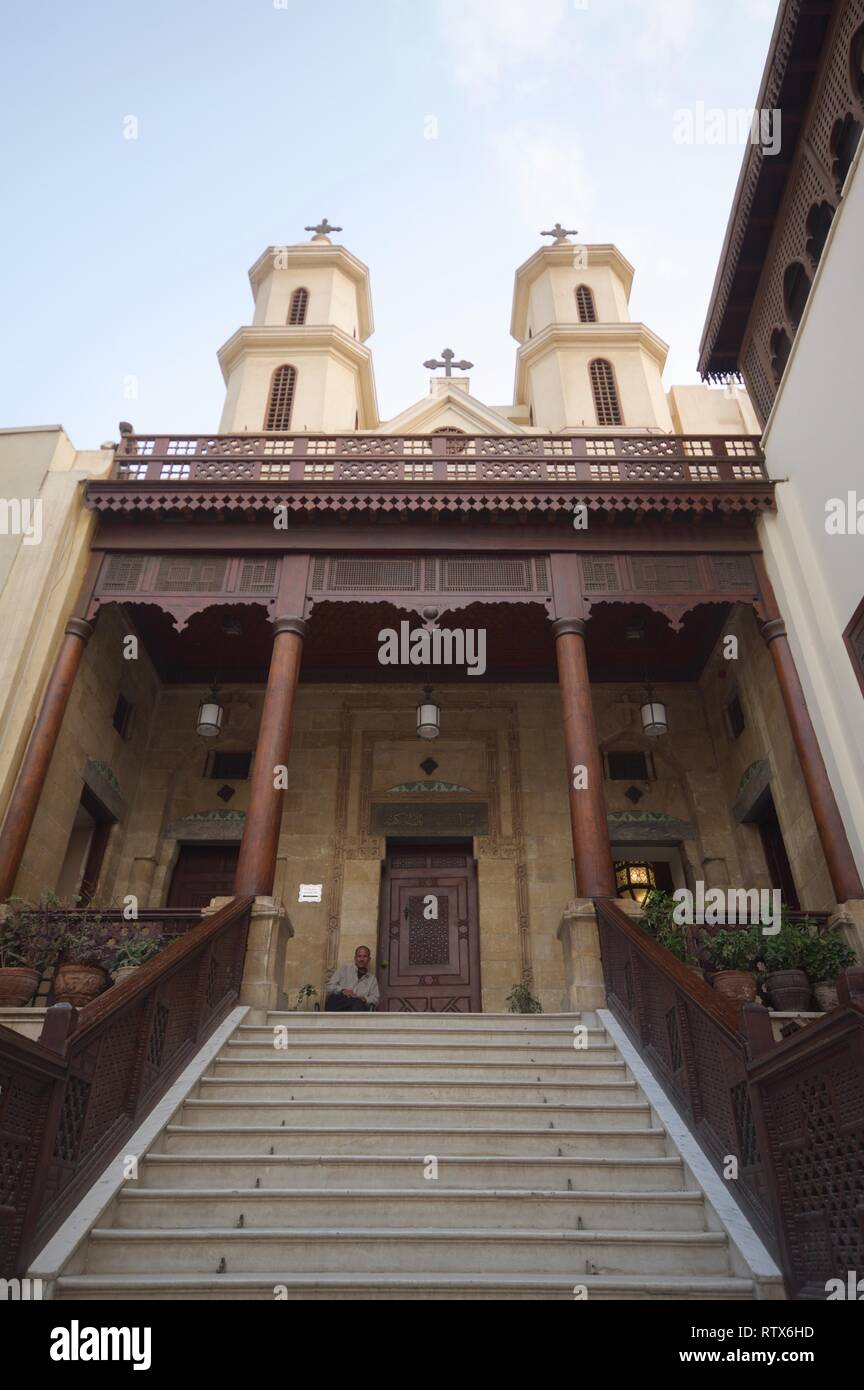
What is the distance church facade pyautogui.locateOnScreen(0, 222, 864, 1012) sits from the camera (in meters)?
9.69

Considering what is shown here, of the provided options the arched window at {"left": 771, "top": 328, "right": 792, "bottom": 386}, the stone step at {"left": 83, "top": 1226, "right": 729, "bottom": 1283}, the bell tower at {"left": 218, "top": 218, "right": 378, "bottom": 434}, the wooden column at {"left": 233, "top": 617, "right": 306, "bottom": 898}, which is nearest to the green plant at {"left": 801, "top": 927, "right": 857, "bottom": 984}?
the stone step at {"left": 83, "top": 1226, "right": 729, "bottom": 1283}

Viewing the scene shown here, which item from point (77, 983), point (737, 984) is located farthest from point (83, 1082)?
point (737, 984)

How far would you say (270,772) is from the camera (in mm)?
9047

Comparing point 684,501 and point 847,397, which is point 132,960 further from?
point 847,397

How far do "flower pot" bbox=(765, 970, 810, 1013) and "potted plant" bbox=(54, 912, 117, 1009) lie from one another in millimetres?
5652

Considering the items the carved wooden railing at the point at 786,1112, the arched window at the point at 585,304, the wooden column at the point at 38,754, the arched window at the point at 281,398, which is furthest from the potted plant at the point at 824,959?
the arched window at the point at 585,304

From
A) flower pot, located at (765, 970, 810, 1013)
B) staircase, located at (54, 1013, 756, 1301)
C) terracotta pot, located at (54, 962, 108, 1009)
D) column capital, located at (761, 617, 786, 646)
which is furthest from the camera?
column capital, located at (761, 617, 786, 646)

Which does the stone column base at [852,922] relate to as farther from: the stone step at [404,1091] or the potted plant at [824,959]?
the stone step at [404,1091]

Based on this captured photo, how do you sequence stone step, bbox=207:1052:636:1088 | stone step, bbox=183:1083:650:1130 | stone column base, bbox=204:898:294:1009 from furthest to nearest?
stone column base, bbox=204:898:294:1009
stone step, bbox=207:1052:636:1088
stone step, bbox=183:1083:650:1130

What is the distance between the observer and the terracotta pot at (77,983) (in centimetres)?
700

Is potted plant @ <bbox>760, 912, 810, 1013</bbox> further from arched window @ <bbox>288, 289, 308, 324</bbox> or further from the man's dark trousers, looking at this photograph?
arched window @ <bbox>288, 289, 308, 324</bbox>

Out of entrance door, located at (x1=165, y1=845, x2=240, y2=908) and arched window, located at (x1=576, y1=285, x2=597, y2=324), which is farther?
arched window, located at (x1=576, y1=285, x2=597, y2=324)

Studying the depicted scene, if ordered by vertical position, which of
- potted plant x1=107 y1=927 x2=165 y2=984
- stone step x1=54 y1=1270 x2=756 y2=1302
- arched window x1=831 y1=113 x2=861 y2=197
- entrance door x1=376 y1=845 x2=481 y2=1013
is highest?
arched window x1=831 y1=113 x2=861 y2=197

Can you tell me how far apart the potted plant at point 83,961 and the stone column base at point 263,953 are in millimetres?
933
